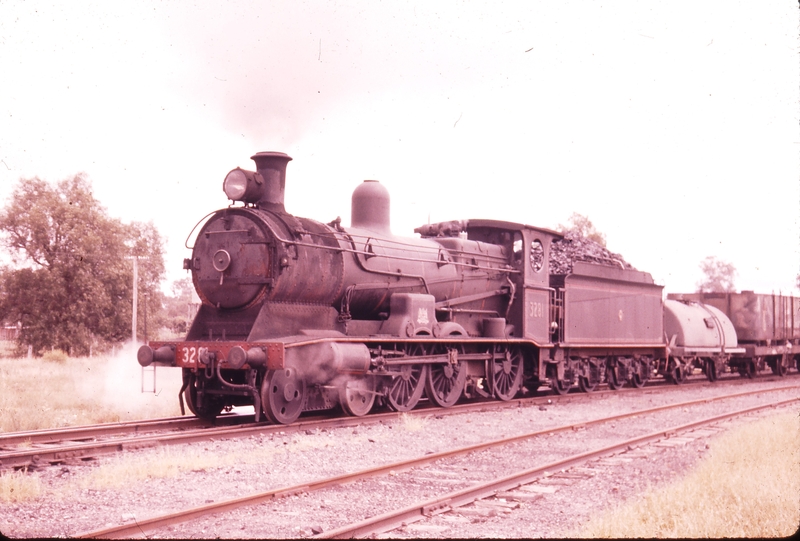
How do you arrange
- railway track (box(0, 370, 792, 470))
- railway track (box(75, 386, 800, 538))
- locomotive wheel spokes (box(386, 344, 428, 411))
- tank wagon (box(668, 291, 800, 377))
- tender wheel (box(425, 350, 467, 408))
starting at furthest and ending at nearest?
tank wagon (box(668, 291, 800, 377)), tender wheel (box(425, 350, 467, 408)), locomotive wheel spokes (box(386, 344, 428, 411)), railway track (box(0, 370, 792, 470)), railway track (box(75, 386, 800, 538))

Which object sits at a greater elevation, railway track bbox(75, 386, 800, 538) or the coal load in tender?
the coal load in tender

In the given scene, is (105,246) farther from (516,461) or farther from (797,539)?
(797,539)

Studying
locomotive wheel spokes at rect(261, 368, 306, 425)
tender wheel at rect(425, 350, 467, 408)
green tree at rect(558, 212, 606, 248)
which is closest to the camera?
locomotive wheel spokes at rect(261, 368, 306, 425)

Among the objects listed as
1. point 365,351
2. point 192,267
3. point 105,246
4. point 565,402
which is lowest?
point 565,402

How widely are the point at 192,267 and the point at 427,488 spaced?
584cm

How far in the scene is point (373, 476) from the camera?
702cm

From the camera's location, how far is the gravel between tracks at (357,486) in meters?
5.23

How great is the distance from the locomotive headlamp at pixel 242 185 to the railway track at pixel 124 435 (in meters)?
3.24

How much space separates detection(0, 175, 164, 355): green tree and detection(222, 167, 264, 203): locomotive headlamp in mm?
19308

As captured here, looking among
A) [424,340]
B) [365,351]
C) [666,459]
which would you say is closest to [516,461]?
[666,459]

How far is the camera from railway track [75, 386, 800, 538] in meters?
5.16

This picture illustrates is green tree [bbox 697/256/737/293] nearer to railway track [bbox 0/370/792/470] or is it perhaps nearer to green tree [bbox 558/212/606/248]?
green tree [bbox 558/212/606/248]

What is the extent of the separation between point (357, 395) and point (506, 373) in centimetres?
450

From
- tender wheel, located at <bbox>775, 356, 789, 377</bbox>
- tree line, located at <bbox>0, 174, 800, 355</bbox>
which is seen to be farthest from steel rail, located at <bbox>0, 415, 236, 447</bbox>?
tender wheel, located at <bbox>775, 356, 789, 377</bbox>
